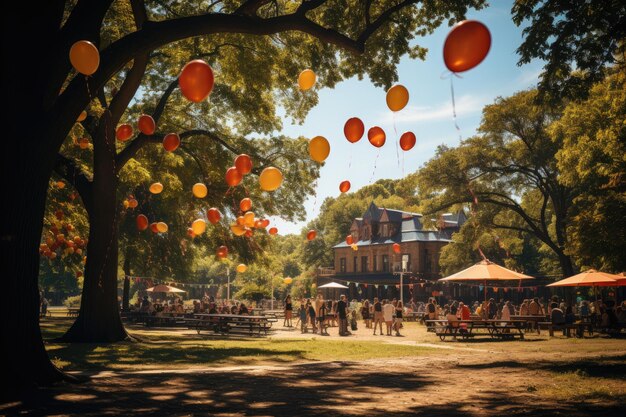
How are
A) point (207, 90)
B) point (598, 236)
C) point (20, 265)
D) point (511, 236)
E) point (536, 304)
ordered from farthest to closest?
point (511, 236) < point (536, 304) < point (598, 236) < point (207, 90) < point (20, 265)

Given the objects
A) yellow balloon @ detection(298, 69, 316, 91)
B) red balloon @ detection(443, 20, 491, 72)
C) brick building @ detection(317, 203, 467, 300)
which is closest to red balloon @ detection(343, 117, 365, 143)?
yellow balloon @ detection(298, 69, 316, 91)

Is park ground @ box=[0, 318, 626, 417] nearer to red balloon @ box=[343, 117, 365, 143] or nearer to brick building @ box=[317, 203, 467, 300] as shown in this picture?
red balloon @ box=[343, 117, 365, 143]

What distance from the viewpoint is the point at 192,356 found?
14625 millimetres

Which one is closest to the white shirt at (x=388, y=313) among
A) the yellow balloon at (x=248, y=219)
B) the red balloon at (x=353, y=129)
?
the yellow balloon at (x=248, y=219)

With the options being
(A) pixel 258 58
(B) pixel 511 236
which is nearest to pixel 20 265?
(A) pixel 258 58

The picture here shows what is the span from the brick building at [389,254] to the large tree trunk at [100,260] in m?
41.2

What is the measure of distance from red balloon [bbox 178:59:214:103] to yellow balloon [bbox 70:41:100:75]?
4.99 ft

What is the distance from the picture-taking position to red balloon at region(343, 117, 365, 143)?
12.8 m

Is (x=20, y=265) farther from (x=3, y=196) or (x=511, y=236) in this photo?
(x=511, y=236)

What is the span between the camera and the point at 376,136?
1355 centimetres

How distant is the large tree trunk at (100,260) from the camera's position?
1756 centimetres

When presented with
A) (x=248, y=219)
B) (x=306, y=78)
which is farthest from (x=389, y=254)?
(x=306, y=78)

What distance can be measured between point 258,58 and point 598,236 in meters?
16.2

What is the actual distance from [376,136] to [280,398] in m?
7.28
